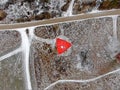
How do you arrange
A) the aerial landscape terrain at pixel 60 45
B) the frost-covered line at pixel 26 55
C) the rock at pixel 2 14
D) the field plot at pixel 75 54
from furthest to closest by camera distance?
the field plot at pixel 75 54 → the frost-covered line at pixel 26 55 → the aerial landscape terrain at pixel 60 45 → the rock at pixel 2 14

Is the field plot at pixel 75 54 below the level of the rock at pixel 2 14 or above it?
below

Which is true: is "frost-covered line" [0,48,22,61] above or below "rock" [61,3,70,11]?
below

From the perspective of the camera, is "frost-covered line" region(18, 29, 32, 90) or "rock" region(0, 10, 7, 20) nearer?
"rock" region(0, 10, 7, 20)

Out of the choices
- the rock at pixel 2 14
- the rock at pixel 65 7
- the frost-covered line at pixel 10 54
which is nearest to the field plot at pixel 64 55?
the frost-covered line at pixel 10 54

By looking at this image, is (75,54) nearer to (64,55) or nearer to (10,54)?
(64,55)

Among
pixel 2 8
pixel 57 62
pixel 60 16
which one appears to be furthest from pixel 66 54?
pixel 2 8

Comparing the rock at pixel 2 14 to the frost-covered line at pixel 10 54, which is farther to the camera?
the frost-covered line at pixel 10 54

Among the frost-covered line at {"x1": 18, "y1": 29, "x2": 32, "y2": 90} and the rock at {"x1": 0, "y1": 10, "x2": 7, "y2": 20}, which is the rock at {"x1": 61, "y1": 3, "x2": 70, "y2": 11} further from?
the rock at {"x1": 0, "y1": 10, "x2": 7, "y2": 20}

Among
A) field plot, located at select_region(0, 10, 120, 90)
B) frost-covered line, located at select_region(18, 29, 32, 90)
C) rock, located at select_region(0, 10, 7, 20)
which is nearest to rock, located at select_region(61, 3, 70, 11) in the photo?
field plot, located at select_region(0, 10, 120, 90)

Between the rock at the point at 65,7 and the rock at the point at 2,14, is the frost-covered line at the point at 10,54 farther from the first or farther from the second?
the rock at the point at 65,7

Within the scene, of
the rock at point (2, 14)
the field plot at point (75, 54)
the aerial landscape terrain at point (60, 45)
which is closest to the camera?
the rock at point (2, 14)

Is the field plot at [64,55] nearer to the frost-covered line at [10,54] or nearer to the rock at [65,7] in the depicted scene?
the frost-covered line at [10,54]

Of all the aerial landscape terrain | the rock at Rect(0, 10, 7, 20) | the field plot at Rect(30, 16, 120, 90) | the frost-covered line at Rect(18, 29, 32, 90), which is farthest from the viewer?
the field plot at Rect(30, 16, 120, 90)
